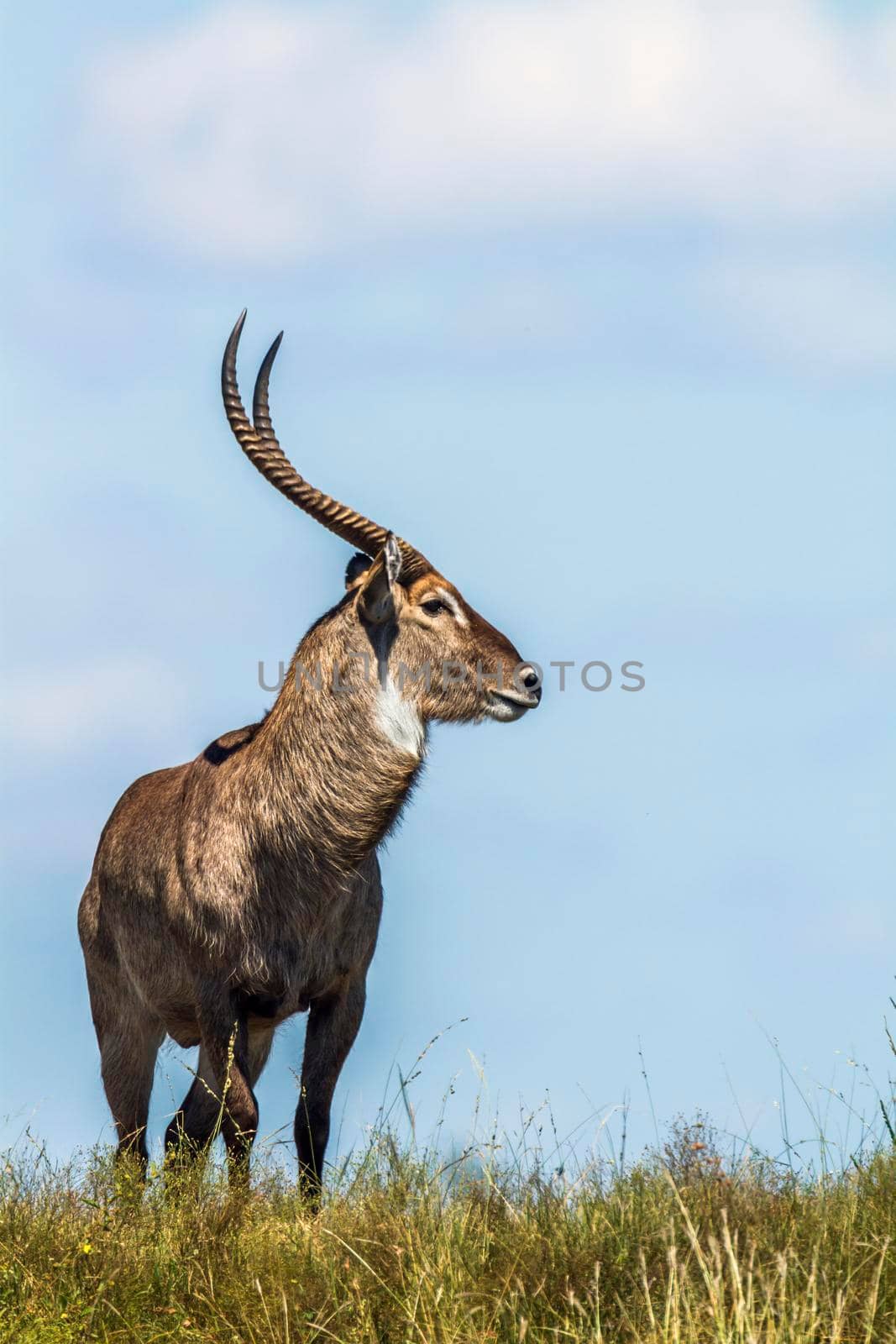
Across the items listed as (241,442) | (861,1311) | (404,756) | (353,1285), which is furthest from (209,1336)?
(241,442)

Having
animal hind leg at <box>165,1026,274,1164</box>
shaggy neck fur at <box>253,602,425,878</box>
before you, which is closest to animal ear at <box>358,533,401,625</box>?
shaggy neck fur at <box>253,602,425,878</box>

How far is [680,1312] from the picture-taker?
14.2ft

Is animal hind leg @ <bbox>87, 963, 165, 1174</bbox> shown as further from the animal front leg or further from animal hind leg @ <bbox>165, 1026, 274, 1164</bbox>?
the animal front leg

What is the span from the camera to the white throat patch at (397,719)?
775 cm

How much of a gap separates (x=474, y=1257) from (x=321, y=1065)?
2813 mm

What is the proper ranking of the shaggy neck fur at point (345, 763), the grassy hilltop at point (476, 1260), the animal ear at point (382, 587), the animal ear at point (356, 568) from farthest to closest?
the animal ear at point (356, 568) → the shaggy neck fur at point (345, 763) → the animal ear at point (382, 587) → the grassy hilltop at point (476, 1260)

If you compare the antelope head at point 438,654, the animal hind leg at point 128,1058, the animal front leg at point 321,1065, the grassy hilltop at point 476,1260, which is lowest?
the grassy hilltop at point 476,1260

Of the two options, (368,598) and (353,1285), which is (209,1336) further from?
(368,598)

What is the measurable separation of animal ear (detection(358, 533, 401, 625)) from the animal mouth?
1.97 feet

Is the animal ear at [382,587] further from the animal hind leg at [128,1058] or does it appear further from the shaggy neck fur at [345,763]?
the animal hind leg at [128,1058]

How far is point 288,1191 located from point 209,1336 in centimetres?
200

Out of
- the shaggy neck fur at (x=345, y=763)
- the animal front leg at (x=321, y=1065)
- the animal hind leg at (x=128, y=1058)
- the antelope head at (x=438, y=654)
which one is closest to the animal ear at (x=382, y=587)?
the antelope head at (x=438, y=654)

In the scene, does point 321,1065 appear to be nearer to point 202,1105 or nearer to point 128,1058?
point 202,1105

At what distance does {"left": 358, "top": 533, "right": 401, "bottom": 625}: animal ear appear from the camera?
295 inches
